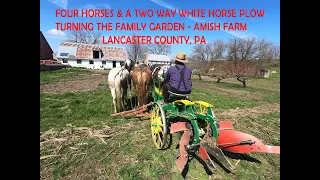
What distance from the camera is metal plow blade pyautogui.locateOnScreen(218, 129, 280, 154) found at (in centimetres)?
290

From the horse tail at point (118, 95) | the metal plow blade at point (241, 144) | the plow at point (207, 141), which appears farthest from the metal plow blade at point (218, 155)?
the horse tail at point (118, 95)

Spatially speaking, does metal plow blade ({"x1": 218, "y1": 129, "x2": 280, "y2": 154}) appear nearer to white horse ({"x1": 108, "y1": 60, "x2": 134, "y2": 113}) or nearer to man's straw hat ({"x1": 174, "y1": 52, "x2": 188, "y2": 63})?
man's straw hat ({"x1": 174, "y1": 52, "x2": 188, "y2": 63})

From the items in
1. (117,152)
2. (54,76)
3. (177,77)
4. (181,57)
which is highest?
(54,76)

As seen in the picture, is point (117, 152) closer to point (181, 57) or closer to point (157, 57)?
point (181, 57)

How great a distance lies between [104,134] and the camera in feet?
15.3

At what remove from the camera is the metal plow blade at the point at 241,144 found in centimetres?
290

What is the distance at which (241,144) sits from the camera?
3213 mm

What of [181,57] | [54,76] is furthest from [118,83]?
[54,76]

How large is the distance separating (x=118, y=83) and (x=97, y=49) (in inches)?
1324

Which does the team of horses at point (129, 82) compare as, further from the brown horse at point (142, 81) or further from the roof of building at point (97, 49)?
the roof of building at point (97, 49)

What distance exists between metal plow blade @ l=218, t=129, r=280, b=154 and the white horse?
3.94 m

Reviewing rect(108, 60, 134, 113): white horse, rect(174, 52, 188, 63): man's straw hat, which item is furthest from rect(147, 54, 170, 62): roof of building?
rect(174, 52, 188, 63): man's straw hat

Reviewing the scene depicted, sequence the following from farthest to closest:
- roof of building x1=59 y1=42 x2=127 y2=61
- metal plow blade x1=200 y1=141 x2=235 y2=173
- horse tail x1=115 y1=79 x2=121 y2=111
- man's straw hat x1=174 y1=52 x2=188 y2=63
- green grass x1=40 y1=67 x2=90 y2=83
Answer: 1. roof of building x1=59 y1=42 x2=127 y2=61
2. green grass x1=40 y1=67 x2=90 y2=83
3. horse tail x1=115 y1=79 x2=121 y2=111
4. man's straw hat x1=174 y1=52 x2=188 y2=63
5. metal plow blade x1=200 y1=141 x2=235 y2=173

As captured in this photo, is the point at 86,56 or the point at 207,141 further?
the point at 86,56
